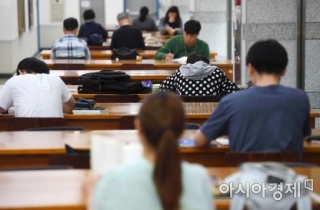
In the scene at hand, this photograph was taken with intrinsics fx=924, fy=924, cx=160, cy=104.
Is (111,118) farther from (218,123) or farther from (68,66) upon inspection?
(68,66)

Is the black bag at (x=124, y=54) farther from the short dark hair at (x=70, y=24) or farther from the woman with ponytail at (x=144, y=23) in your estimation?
the woman with ponytail at (x=144, y=23)

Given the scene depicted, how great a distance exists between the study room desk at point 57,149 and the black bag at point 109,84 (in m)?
2.78

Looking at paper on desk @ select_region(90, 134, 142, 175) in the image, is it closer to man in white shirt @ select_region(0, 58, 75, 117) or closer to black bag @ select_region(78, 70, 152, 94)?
man in white shirt @ select_region(0, 58, 75, 117)

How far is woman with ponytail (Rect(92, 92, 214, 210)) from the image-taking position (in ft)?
11.3

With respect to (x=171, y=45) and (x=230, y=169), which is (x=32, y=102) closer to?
(x=230, y=169)

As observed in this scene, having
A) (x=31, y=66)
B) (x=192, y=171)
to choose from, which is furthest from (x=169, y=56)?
(x=192, y=171)

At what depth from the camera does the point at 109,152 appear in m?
4.19

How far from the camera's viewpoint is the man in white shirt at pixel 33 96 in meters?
7.69

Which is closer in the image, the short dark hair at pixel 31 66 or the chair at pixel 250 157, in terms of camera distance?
the chair at pixel 250 157

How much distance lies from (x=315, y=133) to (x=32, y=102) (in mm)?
2467

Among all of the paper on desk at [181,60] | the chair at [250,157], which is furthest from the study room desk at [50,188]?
the paper on desk at [181,60]

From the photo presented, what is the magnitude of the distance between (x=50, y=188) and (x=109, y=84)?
464 centimetres

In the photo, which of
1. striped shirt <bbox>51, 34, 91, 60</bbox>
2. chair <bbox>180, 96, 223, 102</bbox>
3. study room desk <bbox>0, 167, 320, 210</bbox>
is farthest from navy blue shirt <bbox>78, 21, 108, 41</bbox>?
study room desk <bbox>0, 167, 320, 210</bbox>

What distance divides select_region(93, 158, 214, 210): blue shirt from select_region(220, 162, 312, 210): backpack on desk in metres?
0.48
